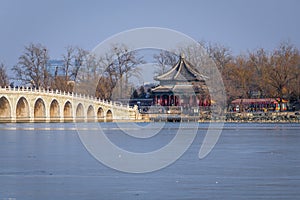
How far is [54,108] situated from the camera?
7850 centimetres

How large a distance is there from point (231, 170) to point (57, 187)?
5.09m

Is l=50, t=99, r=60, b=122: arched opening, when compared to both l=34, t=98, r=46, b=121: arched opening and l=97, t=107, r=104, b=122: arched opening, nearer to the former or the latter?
l=34, t=98, r=46, b=121: arched opening

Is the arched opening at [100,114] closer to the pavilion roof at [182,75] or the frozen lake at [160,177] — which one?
the pavilion roof at [182,75]

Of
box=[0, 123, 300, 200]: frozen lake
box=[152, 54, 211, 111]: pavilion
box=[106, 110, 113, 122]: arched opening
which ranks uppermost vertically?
box=[152, 54, 211, 111]: pavilion

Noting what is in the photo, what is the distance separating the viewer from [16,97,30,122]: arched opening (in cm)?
7375

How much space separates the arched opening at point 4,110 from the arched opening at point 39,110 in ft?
11.5

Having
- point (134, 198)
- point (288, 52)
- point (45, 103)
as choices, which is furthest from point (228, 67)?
point (134, 198)

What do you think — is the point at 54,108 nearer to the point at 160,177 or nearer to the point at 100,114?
the point at 100,114

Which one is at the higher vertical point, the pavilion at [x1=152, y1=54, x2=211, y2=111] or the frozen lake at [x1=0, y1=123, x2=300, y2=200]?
the pavilion at [x1=152, y1=54, x2=211, y2=111]

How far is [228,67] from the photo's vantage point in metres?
87.2

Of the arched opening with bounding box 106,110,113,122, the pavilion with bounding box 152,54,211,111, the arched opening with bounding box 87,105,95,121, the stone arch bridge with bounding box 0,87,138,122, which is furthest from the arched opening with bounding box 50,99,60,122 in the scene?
the pavilion with bounding box 152,54,211,111

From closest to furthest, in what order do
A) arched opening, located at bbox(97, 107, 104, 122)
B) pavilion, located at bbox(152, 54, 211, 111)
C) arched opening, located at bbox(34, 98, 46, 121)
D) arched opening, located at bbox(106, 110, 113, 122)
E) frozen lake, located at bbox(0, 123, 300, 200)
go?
frozen lake, located at bbox(0, 123, 300, 200) → arched opening, located at bbox(34, 98, 46, 121) → arched opening, located at bbox(106, 110, 113, 122) → arched opening, located at bbox(97, 107, 104, 122) → pavilion, located at bbox(152, 54, 211, 111)

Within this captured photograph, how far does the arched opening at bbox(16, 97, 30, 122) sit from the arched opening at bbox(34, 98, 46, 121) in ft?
3.52

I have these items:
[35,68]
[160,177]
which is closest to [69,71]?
[35,68]
